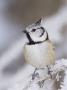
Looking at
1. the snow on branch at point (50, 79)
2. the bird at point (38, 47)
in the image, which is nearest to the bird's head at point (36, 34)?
the bird at point (38, 47)

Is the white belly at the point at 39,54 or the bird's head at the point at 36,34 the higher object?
the bird's head at the point at 36,34

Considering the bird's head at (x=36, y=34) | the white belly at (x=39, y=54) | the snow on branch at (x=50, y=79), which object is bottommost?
the snow on branch at (x=50, y=79)

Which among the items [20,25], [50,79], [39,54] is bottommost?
[50,79]

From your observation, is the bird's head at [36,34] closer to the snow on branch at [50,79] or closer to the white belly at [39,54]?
the white belly at [39,54]

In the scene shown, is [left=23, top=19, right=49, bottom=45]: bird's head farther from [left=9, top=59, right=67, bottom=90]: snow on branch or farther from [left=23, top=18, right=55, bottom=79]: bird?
[left=9, top=59, right=67, bottom=90]: snow on branch

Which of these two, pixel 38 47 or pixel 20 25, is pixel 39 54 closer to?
pixel 38 47

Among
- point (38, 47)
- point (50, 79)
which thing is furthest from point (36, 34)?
point (50, 79)

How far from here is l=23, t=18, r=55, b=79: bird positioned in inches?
35.6

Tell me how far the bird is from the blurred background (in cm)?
5

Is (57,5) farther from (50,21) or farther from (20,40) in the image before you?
(20,40)

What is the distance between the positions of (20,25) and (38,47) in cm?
15

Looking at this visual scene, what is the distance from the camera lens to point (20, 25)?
98 centimetres

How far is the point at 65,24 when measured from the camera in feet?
3.32

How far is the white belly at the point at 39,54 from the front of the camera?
901 millimetres
